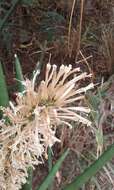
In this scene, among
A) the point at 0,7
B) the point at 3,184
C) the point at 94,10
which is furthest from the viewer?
the point at 94,10

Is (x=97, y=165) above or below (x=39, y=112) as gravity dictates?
below

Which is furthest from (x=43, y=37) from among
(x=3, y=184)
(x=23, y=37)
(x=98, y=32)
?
(x=3, y=184)

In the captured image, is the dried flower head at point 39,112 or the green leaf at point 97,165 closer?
the dried flower head at point 39,112

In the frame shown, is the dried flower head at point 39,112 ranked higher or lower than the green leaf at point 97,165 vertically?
higher

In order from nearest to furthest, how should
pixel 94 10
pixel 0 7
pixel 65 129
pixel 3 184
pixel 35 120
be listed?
pixel 35 120 < pixel 3 184 < pixel 65 129 < pixel 0 7 < pixel 94 10

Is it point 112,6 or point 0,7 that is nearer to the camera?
point 0,7

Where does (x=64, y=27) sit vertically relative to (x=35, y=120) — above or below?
below

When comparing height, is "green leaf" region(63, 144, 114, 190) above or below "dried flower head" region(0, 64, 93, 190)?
below

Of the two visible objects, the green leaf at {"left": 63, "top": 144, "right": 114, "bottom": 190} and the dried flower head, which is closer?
the dried flower head

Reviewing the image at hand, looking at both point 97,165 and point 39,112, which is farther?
point 97,165

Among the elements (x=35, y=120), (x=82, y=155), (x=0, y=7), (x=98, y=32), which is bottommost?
(x=82, y=155)

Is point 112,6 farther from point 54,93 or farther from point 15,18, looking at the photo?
point 54,93
